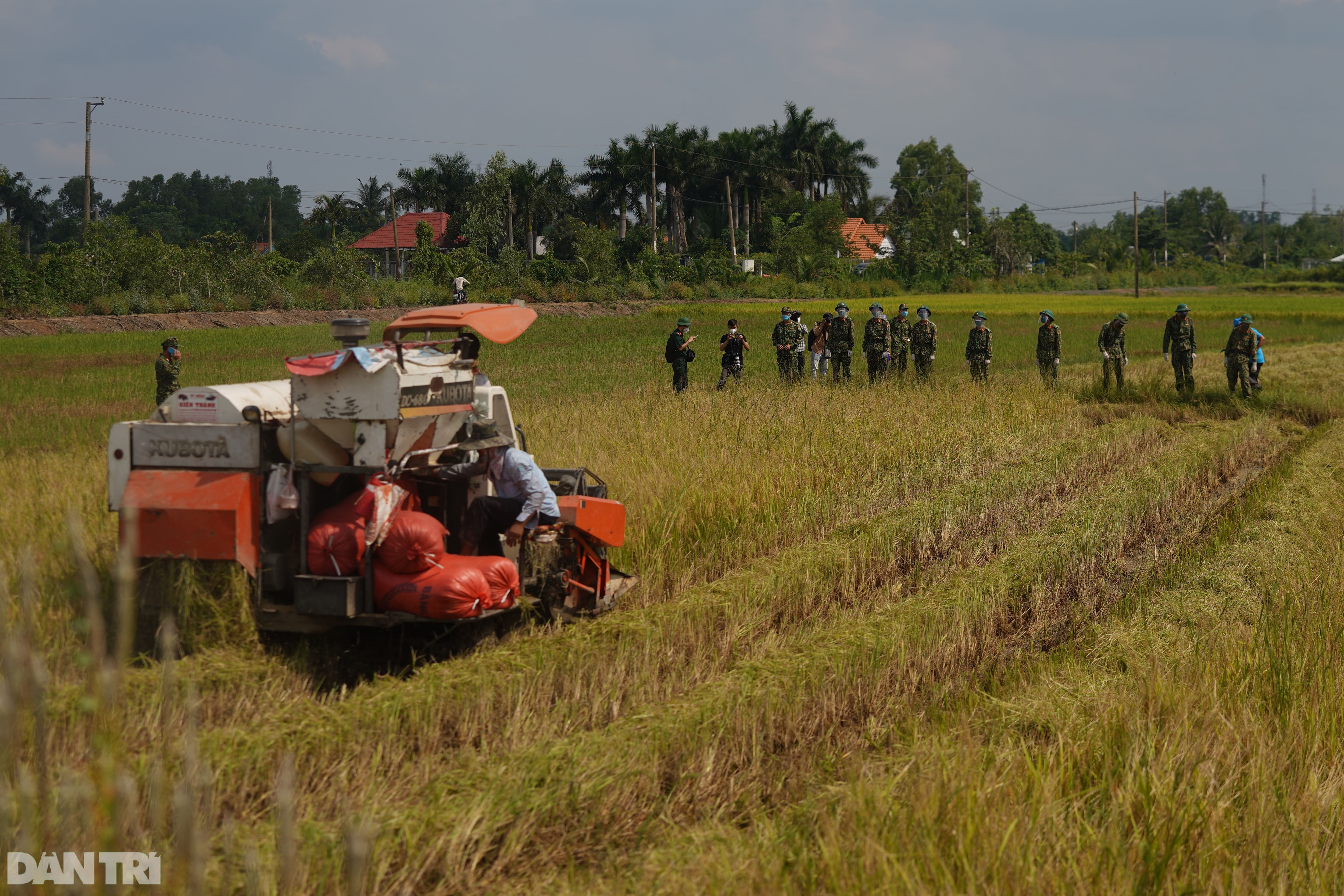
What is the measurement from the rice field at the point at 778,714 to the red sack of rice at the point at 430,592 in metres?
0.34

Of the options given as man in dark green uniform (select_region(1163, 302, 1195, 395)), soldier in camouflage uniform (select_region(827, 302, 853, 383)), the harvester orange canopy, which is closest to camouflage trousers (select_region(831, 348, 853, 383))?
soldier in camouflage uniform (select_region(827, 302, 853, 383))

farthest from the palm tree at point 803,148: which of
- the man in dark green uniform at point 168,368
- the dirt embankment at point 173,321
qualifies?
the man in dark green uniform at point 168,368

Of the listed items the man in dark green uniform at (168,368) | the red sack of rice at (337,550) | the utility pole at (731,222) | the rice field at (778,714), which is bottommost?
the rice field at (778,714)

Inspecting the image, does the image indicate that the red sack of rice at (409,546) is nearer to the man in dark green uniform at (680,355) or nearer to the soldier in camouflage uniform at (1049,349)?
the man in dark green uniform at (680,355)

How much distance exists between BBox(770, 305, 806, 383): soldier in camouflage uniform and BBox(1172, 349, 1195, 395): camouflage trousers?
6.57m

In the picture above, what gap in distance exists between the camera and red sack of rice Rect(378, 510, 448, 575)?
568cm

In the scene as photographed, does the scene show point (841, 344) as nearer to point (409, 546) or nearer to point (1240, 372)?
point (1240, 372)

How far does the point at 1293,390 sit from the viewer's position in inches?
740

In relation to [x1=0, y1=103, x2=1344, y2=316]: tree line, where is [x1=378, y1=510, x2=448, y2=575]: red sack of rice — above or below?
below

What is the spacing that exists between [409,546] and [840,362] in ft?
53.3

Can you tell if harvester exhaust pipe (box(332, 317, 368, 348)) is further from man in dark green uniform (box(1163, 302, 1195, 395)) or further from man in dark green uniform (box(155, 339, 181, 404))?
man in dark green uniform (box(1163, 302, 1195, 395))

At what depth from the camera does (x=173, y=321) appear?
37.0 meters

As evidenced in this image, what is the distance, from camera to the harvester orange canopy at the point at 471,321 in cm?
603

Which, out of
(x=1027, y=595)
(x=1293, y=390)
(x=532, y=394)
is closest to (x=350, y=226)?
(x=532, y=394)
